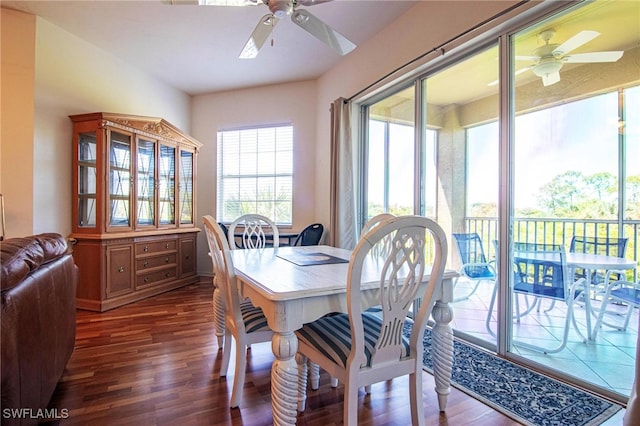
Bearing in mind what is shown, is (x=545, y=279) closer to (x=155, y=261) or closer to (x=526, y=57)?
(x=526, y=57)

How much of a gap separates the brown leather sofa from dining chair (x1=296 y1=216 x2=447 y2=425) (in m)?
1.05

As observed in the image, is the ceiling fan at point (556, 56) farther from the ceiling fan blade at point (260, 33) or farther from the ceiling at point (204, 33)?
the ceiling fan blade at point (260, 33)

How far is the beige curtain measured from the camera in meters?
3.61

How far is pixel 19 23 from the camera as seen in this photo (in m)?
2.85

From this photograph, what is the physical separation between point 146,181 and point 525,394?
12.9 feet

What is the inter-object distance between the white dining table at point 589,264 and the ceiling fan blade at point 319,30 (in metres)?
1.93

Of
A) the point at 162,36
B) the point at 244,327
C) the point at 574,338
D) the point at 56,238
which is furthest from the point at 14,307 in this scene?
the point at 162,36

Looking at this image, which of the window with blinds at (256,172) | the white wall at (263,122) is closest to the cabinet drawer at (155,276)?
the white wall at (263,122)

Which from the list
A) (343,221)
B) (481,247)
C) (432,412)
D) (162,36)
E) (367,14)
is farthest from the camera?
(343,221)

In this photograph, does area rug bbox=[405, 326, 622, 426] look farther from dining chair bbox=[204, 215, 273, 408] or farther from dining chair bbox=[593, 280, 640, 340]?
dining chair bbox=[204, 215, 273, 408]

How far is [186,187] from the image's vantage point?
4.27 m

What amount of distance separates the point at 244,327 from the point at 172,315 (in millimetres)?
1768

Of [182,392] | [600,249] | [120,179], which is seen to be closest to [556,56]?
[600,249]

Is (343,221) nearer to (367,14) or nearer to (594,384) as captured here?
(367,14)
